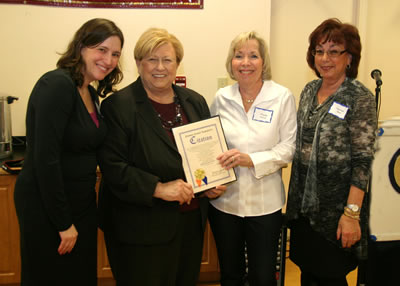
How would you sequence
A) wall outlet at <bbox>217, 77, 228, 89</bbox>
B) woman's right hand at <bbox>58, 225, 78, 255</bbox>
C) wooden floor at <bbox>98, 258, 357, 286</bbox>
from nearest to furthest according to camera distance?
woman's right hand at <bbox>58, 225, 78, 255</bbox>, wooden floor at <bbox>98, 258, 357, 286</bbox>, wall outlet at <bbox>217, 77, 228, 89</bbox>

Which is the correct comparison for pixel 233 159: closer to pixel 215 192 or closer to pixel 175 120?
pixel 215 192

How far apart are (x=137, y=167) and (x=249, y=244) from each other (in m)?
0.75

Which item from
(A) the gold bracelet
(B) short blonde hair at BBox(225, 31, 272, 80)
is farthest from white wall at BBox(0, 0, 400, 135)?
(A) the gold bracelet

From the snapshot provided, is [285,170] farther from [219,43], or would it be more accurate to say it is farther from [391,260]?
[391,260]

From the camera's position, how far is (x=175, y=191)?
1.48 m

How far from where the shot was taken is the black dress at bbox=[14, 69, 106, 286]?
1.30 meters

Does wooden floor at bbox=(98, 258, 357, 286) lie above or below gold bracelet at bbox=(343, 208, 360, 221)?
below

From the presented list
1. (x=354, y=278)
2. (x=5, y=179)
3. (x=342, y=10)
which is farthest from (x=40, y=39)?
(x=354, y=278)

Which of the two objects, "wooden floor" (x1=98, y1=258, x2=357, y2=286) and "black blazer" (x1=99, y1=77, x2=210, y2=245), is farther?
"wooden floor" (x1=98, y1=258, x2=357, y2=286)

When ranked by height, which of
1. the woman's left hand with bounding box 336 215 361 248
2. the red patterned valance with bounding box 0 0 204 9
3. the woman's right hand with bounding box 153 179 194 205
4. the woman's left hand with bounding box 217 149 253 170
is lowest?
the woman's left hand with bounding box 336 215 361 248

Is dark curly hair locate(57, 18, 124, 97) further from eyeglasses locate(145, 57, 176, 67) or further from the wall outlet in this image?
the wall outlet

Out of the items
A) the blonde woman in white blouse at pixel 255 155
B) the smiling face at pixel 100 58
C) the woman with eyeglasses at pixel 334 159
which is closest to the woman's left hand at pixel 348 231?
the woman with eyeglasses at pixel 334 159

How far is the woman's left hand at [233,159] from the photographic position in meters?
1.62

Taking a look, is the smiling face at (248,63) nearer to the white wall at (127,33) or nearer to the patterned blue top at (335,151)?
the patterned blue top at (335,151)
